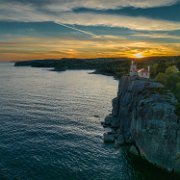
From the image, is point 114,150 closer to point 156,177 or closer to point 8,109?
point 156,177

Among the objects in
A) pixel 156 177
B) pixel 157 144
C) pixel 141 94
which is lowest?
pixel 156 177

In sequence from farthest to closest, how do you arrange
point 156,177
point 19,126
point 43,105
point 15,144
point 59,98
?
point 59,98, point 43,105, point 19,126, point 15,144, point 156,177

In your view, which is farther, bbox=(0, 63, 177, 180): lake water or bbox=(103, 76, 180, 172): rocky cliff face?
bbox=(103, 76, 180, 172): rocky cliff face

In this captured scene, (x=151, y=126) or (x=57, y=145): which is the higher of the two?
(x=151, y=126)

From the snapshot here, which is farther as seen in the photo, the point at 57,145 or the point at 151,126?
the point at 57,145

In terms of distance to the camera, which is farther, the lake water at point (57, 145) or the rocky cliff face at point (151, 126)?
the rocky cliff face at point (151, 126)

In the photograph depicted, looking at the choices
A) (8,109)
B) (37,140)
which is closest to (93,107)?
(8,109)

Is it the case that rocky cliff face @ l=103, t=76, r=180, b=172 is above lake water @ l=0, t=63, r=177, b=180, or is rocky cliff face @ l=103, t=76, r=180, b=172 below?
above

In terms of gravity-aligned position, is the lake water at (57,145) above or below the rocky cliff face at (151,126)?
below
